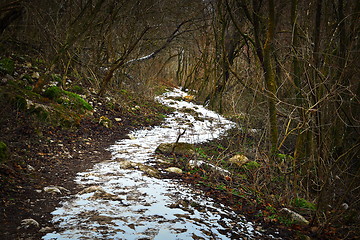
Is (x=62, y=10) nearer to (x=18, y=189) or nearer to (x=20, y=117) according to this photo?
(x=20, y=117)

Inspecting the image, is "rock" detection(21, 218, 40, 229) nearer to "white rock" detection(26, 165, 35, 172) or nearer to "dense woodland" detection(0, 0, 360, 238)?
"white rock" detection(26, 165, 35, 172)

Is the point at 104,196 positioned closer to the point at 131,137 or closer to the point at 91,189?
the point at 91,189

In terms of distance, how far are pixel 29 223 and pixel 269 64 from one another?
4.47 m

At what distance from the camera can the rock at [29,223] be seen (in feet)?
8.57

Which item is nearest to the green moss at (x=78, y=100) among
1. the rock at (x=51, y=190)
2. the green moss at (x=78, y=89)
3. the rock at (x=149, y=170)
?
the green moss at (x=78, y=89)

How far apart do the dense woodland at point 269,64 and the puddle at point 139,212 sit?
3.23 ft

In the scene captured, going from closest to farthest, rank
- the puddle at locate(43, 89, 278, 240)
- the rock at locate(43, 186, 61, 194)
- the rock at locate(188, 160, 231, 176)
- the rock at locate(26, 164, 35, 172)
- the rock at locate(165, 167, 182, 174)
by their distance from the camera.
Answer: the puddle at locate(43, 89, 278, 240)
the rock at locate(43, 186, 61, 194)
the rock at locate(26, 164, 35, 172)
the rock at locate(188, 160, 231, 176)
the rock at locate(165, 167, 182, 174)

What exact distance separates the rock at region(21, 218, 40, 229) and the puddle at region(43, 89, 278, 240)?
0.57 feet

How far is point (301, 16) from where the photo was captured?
20.2ft

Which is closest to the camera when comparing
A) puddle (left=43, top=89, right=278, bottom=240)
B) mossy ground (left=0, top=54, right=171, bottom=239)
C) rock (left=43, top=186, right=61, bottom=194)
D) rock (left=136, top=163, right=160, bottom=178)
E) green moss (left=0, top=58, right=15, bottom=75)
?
puddle (left=43, top=89, right=278, bottom=240)

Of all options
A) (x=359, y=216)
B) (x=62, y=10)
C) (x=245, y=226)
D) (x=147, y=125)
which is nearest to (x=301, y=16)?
(x=359, y=216)

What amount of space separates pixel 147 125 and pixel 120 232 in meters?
7.18

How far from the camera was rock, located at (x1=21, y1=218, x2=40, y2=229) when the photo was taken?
103 inches

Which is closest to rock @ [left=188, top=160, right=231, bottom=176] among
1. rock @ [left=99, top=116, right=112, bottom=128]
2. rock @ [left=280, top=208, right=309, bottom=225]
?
rock @ [left=280, top=208, right=309, bottom=225]
